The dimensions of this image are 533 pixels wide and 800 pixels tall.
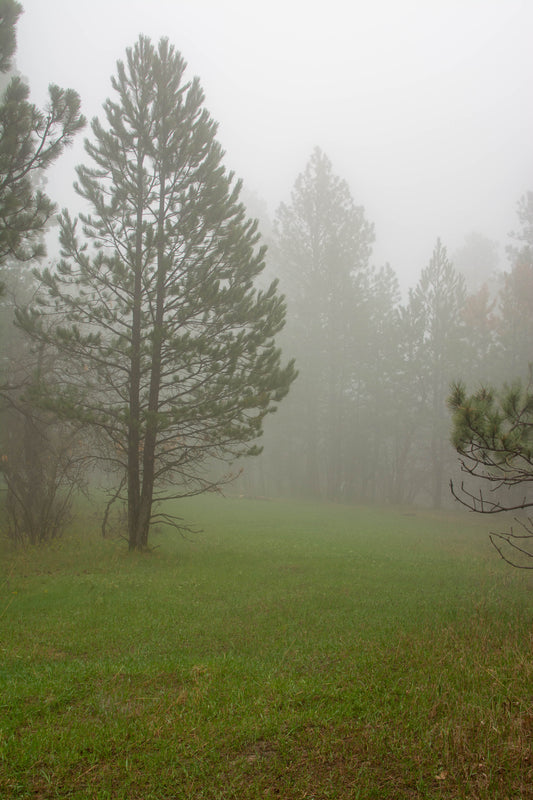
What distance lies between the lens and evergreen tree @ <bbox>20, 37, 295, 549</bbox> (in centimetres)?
1132

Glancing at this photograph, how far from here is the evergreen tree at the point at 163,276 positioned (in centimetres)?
1132

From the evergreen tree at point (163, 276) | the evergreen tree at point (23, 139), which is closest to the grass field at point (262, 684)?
the evergreen tree at point (163, 276)

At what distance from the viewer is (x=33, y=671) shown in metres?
5.01

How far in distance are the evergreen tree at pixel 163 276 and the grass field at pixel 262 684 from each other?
334 cm

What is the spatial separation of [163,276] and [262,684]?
31.0ft

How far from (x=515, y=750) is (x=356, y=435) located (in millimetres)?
29686

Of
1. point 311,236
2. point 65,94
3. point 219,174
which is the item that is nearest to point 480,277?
point 311,236

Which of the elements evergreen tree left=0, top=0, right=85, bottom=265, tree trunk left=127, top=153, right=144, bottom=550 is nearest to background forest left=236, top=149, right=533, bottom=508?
tree trunk left=127, top=153, right=144, bottom=550

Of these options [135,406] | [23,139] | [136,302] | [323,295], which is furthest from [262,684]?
[323,295]

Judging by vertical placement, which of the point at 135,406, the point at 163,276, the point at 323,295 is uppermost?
the point at 323,295

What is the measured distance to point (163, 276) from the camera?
1174 cm

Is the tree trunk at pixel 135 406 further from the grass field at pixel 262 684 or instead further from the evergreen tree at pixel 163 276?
the grass field at pixel 262 684

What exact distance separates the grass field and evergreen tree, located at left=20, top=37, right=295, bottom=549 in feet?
11.0

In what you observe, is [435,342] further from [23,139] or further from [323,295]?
[23,139]
